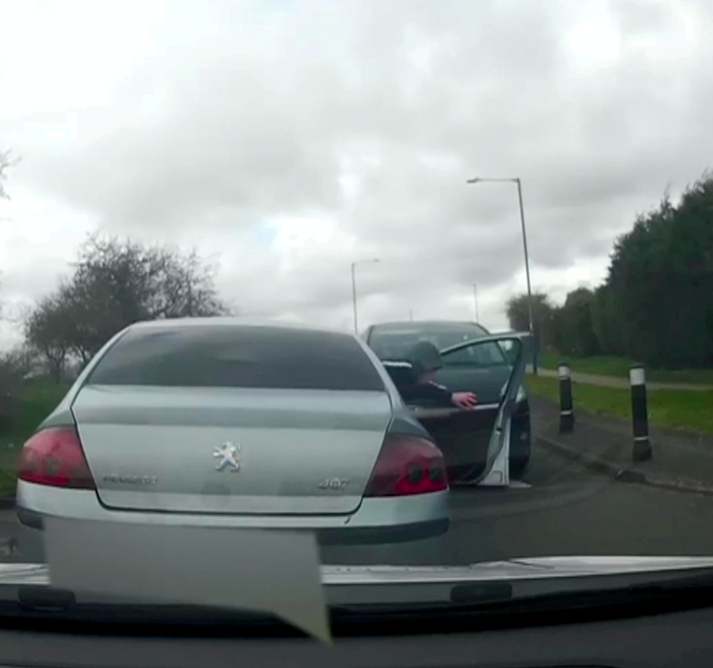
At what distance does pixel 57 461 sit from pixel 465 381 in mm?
5547

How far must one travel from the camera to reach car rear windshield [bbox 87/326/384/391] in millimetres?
4359

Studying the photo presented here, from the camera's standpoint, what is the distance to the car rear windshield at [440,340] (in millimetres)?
9859

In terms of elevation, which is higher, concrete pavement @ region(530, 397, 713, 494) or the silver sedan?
the silver sedan

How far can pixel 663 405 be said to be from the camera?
1766 centimetres

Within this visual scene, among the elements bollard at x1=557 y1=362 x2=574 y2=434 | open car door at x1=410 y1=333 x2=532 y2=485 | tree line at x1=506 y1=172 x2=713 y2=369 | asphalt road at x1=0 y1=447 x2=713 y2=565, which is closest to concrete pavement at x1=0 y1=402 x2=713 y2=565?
asphalt road at x1=0 y1=447 x2=713 y2=565

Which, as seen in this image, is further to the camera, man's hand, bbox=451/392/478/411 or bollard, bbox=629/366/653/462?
bollard, bbox=629/366/653/462

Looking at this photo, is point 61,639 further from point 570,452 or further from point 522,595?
point 570,452

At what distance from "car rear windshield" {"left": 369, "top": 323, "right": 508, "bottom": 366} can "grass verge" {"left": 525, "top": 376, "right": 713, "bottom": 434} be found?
4.03 metres

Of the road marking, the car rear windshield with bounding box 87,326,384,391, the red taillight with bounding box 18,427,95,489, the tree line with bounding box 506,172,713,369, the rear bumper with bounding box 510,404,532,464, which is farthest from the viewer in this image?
the tree line with bounding box 506,172,713,369

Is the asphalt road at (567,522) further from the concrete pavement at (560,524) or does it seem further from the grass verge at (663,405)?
the grass verge at (663,405)

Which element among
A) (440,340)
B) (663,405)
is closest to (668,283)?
(663,405)

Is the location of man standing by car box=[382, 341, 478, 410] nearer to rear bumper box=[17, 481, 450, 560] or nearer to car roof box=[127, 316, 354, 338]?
car roof box=[127, 316, 354, 338]

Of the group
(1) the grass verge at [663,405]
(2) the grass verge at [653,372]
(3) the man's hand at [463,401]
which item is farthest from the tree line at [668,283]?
(3) the man's hand at [463,401]

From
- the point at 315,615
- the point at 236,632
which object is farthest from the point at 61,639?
the point at 315,615
